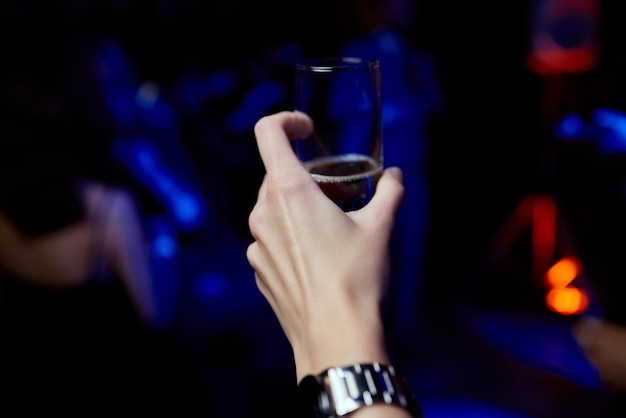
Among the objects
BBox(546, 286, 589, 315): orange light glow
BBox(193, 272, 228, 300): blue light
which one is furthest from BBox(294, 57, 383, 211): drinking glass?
BBox(193, 272, 228, 300): blue light

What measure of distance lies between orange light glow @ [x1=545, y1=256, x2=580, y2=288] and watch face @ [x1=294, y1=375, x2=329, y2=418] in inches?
149

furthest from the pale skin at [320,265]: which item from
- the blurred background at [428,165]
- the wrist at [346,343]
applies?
the blurred background at [428,165]

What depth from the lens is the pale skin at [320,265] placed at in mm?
687

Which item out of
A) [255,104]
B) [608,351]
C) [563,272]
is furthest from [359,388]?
[255,104]

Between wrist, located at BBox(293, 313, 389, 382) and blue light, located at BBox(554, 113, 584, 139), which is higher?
wrist, located at BBox(293, 313, 389, 382)

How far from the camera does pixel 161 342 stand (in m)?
2.10

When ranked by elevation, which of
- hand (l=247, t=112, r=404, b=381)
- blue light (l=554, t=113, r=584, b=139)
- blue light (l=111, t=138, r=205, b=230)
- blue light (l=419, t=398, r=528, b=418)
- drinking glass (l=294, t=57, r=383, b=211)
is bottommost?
blue light (l=419, t=398, r=528, b=418)

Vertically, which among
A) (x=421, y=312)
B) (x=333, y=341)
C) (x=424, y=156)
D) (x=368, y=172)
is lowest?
(x=421, y=312)

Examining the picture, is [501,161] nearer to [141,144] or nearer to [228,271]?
[228,271]

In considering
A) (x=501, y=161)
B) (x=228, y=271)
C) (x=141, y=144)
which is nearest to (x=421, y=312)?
(x=501, y=161)

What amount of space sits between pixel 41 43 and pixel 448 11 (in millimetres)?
3260

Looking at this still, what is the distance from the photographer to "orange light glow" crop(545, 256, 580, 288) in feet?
13.1

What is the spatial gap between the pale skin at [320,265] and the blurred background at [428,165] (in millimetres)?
2033

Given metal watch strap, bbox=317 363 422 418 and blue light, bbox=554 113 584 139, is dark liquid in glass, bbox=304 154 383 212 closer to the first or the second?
metal watch strap, bbox=317 363 422 418
